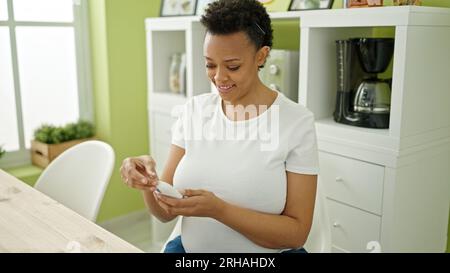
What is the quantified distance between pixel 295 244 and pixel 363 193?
58 cm

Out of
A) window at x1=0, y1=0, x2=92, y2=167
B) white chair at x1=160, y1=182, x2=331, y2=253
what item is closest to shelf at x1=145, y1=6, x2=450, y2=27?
white chair at x1=160, y1=182, x2=331, y2=253

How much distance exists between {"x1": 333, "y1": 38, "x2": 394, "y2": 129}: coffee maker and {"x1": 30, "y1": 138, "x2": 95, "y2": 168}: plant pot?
1.57m

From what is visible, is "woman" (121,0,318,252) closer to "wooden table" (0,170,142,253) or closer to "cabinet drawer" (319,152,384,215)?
"wooden table" (0,170,142,253)

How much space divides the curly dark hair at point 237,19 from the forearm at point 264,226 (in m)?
0.44

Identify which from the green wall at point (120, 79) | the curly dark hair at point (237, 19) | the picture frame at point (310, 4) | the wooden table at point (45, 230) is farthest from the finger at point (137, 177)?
the green wall at point (120, 79)

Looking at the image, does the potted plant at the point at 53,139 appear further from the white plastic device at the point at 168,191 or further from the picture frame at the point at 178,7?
the white plastic device at the point at 168,191

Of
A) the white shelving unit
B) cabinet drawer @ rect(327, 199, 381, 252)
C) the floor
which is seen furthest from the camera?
the floor

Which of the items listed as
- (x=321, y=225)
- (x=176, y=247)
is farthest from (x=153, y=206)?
(x=321, y=225)

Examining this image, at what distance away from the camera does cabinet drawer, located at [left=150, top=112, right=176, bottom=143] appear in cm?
258

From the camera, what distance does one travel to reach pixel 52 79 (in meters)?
2.84

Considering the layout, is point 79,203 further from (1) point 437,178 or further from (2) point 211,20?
(1) point 437,178

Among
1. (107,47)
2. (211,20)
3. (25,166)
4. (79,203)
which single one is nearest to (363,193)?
(211,20)

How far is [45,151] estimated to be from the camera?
267 centimetres

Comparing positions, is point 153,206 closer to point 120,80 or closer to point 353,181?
point 353,181
